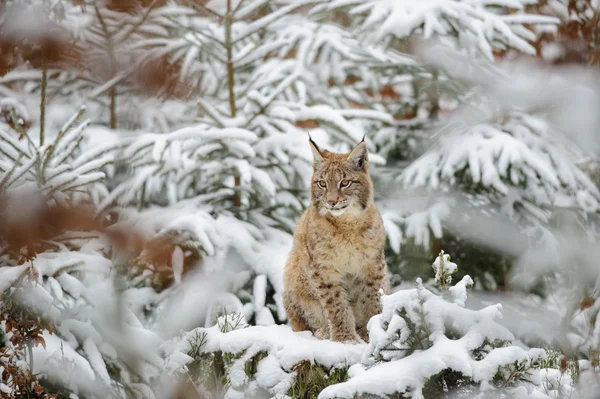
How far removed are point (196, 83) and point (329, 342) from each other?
3929 millimetres

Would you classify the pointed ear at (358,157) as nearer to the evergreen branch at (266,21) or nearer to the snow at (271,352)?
the snow at (271,352)

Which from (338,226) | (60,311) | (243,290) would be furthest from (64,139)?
(243,290)

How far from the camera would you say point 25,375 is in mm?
3385

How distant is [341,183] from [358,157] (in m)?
0.23

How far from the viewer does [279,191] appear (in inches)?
247

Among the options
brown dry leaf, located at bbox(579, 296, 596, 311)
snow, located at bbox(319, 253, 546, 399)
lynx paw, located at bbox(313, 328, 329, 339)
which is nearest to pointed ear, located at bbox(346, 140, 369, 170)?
lynx paw, located at bbox(313, 328, 329, 339)

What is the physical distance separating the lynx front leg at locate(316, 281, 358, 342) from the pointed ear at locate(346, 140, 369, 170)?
2.39ft

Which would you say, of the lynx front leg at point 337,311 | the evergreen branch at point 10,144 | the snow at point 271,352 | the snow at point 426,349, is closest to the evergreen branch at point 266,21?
the evergreen branch at point 10,144

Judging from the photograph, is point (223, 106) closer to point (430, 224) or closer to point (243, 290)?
point (243, 290)

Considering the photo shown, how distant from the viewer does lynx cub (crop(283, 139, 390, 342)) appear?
3988 mm

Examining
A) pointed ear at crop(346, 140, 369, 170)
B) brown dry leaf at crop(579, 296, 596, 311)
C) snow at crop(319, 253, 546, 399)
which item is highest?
pointed ear at crop(346, 140, 369, 170)

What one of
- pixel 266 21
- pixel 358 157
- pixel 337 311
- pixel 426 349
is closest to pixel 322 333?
pixel 337 311

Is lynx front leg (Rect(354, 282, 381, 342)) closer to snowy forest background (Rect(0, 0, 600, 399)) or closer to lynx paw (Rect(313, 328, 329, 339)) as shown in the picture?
lynx paw (Rect(313, 328, 329, 339))

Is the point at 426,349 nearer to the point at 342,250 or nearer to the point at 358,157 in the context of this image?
the point at 342,250
